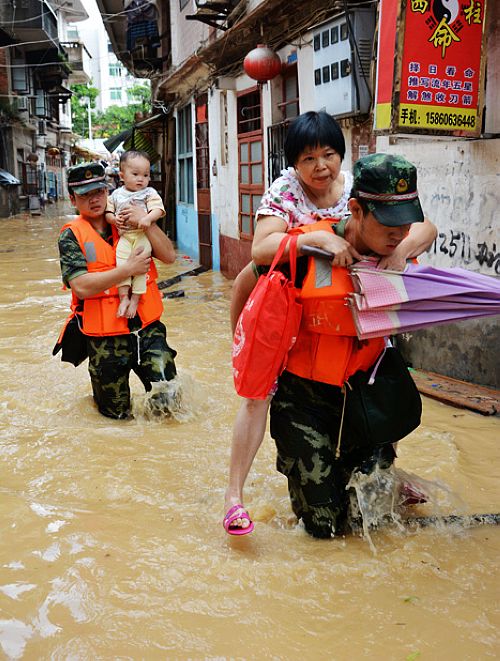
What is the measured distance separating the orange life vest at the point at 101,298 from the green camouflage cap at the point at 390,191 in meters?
2.49

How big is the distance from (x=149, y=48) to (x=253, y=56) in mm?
11370

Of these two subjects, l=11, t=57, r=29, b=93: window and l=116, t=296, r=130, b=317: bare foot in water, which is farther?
l=11, t=57, r=29, b=93: window

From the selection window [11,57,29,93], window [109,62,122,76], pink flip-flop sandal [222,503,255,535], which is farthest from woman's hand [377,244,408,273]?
window [109,62,122,76]

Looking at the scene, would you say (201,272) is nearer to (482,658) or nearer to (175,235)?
(175,235)

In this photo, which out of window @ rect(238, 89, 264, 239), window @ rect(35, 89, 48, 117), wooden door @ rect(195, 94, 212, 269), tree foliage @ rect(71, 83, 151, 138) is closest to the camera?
window @ rect(238, 89, 264, 239)

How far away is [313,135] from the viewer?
2.98 meters

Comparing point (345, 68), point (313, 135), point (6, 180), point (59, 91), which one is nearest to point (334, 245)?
point (313, 135)

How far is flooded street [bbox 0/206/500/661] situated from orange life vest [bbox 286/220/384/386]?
0.80m

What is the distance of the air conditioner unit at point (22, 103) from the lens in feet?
116

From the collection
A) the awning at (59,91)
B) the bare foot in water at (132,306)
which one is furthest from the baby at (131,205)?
the awning at (59,91)

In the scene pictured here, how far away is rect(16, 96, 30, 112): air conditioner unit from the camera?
35.3m

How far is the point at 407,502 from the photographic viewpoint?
348 cm

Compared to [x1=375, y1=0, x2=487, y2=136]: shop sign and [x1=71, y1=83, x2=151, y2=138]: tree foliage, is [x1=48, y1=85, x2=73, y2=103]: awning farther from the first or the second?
[x1=375, y1=0, x2=487, y2=136]: shop sign

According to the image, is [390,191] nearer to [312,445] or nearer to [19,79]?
[312,445]
